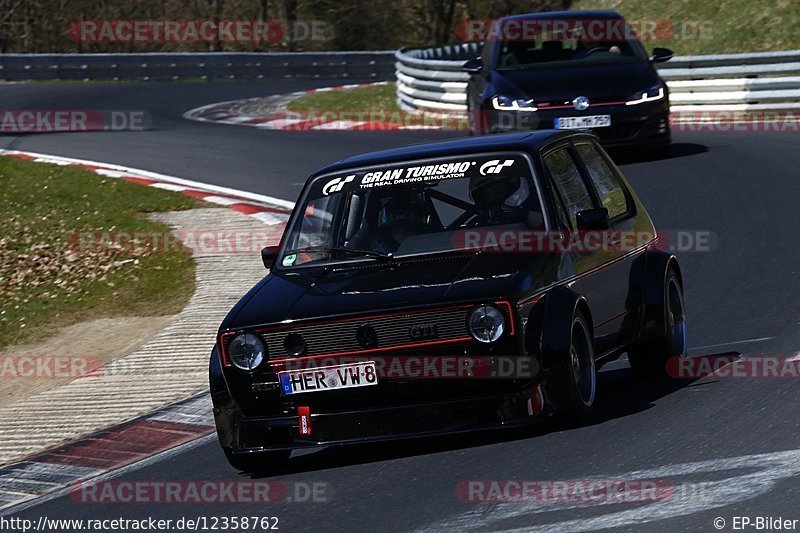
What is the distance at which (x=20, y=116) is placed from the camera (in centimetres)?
2709

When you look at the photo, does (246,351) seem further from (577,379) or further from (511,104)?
(511,104)

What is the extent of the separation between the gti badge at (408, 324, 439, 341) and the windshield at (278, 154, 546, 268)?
2.73ft

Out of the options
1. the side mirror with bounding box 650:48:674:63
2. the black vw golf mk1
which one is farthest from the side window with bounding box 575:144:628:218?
the side mirror with bounding box 650:48:674:63

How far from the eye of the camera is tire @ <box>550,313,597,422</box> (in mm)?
6637

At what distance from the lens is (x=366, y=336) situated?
6.58 m

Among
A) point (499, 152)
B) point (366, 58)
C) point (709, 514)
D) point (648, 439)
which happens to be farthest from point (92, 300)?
point (366, 58)

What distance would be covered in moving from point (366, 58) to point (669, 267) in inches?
A: 1101

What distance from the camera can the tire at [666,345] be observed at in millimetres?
8180

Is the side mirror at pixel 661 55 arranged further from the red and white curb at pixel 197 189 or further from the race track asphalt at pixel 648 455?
the red and white curb at pixel 197 189

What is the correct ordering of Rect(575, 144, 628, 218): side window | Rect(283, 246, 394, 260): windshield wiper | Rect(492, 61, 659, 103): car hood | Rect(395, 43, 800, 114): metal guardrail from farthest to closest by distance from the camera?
Rect(395, 43, 800, 114): metal guardrail, Rect(492, 61, 659, 103): car hood, Rect(575, 144, 628, 218): side window, Rect(283, 246, 394, 260): windshield wiper

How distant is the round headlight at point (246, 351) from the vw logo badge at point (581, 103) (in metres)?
Result: 9.91

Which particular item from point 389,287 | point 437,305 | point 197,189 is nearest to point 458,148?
point 389,287

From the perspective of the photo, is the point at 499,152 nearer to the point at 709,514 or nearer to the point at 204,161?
the point at 709,514

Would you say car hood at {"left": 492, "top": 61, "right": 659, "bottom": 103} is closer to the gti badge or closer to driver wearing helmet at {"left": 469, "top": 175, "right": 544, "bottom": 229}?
driver wearing helmet at {"left": 469, "top": 175, "right": 544, "bottom": 229}
